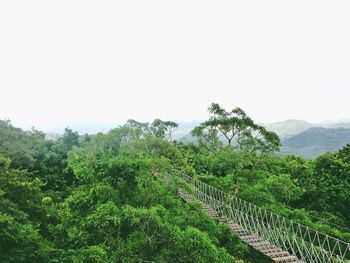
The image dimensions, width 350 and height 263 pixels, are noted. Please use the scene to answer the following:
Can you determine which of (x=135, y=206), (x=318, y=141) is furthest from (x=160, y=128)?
(x=318, y=141)

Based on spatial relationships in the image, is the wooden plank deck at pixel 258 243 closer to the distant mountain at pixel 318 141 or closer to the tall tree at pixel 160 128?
the tall tree at pixel 160 128

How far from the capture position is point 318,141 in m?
169

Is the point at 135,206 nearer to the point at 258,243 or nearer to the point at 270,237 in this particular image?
the point at 258,243

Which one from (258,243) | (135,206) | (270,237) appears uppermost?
(135,206)

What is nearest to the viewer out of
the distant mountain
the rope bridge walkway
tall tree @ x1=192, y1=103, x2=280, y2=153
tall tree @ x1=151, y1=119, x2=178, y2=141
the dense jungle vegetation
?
the dense jungle vegetation

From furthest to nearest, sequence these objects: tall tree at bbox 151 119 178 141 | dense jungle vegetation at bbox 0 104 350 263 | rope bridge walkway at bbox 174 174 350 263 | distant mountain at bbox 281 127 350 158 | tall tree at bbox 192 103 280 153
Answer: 1. distant mountain at bbox 281 127 350 158
2. tall tree at bbox 151 119 178 141
3. tall tree at bbox 192 103 280 153
4. rope bridge walkway at bbox 174 174 350 263
5. dense jungle vegetation at bbox 0 104 350 263

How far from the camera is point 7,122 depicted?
132 feet

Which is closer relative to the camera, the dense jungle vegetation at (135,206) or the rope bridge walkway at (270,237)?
the dense jungle vegetation at (135,206)

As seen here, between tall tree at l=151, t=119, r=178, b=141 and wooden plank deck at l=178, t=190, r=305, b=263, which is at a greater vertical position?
tall tree at l=151, t=119, r=178, b=141

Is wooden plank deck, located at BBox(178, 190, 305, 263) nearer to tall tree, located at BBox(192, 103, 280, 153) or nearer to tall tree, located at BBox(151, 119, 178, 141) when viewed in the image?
tall tree, located at BBox(192, 103, 280, 153)

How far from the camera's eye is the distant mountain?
161 m

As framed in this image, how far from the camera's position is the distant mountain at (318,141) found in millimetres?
160625

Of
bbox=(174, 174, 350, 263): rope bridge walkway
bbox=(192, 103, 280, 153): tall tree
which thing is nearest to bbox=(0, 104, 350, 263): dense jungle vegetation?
bbox=(174, 174, 350, 263): rope bridge walkway

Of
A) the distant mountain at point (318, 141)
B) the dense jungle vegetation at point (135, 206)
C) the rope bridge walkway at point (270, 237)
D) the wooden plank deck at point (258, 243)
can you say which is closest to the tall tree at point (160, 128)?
the dense jungle vegetation at point (135, 206)
